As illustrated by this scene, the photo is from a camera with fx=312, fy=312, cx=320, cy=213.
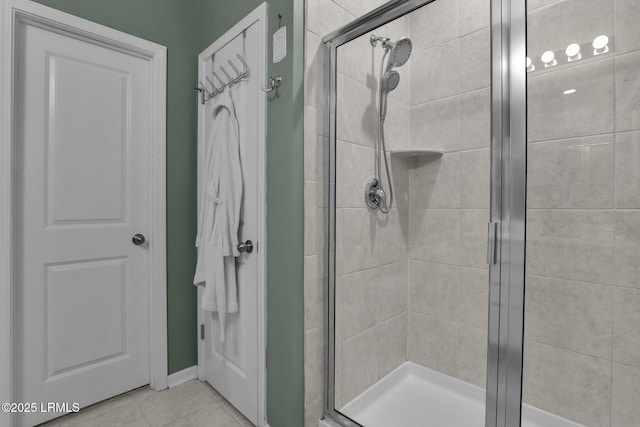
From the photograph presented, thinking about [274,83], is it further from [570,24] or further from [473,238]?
[473,238]

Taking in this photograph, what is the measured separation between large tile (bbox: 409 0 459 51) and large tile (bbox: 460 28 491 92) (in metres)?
0.08

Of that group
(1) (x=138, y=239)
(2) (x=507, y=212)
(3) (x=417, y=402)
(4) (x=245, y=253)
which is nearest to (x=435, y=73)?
(2) (x=507, y=212)

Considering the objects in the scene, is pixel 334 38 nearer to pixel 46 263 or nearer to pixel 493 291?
pixel 493 291

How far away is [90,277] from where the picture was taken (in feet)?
5.47

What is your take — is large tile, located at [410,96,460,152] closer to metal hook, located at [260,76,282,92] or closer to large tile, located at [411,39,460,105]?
large tile, located at [411,39,460,105]

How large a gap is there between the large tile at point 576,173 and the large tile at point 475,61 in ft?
1.03

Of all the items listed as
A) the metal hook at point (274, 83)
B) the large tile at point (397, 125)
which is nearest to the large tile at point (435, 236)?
the large tile at point (397, 125)

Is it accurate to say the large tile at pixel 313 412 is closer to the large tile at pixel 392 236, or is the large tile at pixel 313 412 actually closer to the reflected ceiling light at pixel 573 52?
the large tile at pixel 392 236

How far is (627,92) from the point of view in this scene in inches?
39.6

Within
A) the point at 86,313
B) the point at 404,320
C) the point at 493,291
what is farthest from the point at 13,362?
the point at 493,291

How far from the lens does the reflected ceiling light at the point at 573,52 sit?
1.01 metres

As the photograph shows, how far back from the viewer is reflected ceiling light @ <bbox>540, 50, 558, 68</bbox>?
97 cm

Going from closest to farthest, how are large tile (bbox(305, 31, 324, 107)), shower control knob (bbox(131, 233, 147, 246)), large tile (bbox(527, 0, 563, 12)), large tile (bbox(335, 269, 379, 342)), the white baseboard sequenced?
large tile (bbox(527, 0, 563, 12))
large tile (bbox(305, 31, 324, 107))
large tile (bbox(335, 269, 379, 342))
shower control knob (bbox(131, 233, 147, 246))
the white baseboard

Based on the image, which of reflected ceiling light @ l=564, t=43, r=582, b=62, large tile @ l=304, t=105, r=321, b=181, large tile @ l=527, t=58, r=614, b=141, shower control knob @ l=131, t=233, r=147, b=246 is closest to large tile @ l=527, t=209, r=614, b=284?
large tile @ l=527, t=58, r=614, b=141
